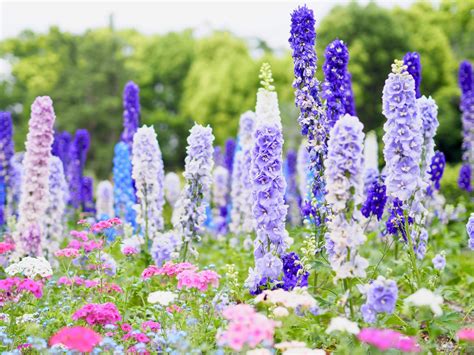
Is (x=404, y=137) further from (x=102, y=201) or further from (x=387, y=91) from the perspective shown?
(x=102, y=201)

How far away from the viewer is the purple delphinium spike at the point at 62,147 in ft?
46.0

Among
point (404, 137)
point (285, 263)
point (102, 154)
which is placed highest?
point (102, 154)

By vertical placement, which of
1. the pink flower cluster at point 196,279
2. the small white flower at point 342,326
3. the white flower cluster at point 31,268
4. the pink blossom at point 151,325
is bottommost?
the pink blossom at point 151,325

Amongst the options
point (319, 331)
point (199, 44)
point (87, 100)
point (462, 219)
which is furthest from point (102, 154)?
point (319, 331)

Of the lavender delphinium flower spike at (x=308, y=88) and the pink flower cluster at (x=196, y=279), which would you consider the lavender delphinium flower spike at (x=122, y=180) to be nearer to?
the lavender delphinium flower spike at (x=308, y=88)

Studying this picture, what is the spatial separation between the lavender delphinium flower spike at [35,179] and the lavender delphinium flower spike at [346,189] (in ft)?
16.3

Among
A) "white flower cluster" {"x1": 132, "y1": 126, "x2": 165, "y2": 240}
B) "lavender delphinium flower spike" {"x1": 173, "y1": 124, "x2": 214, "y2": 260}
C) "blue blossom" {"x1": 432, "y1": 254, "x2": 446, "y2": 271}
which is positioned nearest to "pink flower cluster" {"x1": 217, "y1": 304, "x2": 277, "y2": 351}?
"lavender delphinium flower spike" {"x1": 173, "y1": 124, "x2": 214, "y2": 260}

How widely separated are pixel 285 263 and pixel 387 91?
178 cm

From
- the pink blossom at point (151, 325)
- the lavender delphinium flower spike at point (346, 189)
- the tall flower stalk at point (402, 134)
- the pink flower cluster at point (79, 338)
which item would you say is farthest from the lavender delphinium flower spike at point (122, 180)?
the pink flower cluster at point (79, 338)

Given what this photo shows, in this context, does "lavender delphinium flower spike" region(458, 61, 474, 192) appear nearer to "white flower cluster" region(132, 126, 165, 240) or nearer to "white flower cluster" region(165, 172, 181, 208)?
"white flower cluster" region(165, 172, 181, 208)

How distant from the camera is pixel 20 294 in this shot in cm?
638

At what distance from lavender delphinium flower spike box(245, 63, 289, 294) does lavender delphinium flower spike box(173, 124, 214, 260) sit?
4.41 feet

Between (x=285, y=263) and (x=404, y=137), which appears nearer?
(x=404, y=137)

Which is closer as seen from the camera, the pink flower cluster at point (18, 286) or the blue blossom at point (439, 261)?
the pink flower cluster at point (18, 286)
